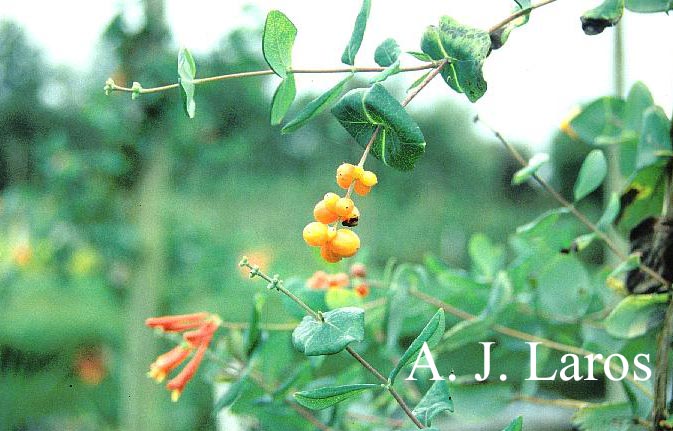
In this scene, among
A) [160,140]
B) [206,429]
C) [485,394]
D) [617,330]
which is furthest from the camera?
[206,429]

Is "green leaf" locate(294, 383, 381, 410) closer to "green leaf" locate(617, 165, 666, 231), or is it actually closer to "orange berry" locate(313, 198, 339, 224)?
"orange berry" locate(313, 198, 339, 224)

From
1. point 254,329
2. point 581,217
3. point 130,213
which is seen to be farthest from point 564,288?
point 130,213

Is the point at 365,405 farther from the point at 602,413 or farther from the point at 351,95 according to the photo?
the point at 351,95

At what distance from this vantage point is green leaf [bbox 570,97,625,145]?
42 cm

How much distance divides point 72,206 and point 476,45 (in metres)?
1.20

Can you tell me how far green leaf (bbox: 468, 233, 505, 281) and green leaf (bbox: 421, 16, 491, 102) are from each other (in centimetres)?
28

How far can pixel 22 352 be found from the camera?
10.4 ft

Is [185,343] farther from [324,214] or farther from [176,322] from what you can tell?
[324,214]

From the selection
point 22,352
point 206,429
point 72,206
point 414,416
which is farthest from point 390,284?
point 22,352

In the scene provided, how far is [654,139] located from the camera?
35 centimetres

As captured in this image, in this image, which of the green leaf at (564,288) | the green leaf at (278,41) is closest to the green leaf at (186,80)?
the green leaf at (278,41)

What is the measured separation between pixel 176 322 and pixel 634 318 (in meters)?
0.20

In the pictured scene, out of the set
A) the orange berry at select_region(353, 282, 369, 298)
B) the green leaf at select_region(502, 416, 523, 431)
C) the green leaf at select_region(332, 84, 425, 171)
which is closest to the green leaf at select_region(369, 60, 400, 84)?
the green leaf at select_region(332, 84, 425, 171)

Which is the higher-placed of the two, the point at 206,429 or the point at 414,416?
the point at 414,416
